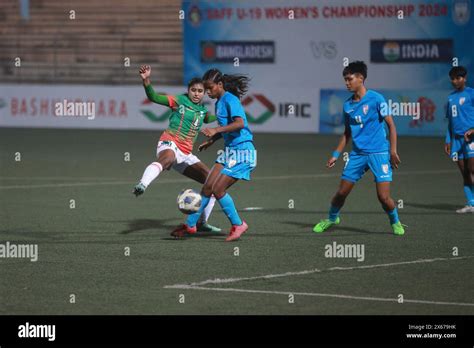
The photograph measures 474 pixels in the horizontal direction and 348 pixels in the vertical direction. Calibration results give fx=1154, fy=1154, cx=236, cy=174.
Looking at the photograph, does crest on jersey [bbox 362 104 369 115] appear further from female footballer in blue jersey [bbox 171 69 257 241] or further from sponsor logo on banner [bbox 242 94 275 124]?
sponsor logo on banner [bbox 242 94 275 124]

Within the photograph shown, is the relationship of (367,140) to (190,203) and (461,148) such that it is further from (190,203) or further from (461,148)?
(461,148)

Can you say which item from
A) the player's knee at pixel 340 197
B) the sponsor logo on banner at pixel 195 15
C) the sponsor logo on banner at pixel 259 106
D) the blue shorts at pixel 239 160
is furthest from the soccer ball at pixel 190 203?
the sponsor logo on banner at pixel 195 15

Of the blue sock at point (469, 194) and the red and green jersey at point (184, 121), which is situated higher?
the red and green jersey at point (184, 121)

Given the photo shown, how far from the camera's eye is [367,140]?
46.6ft

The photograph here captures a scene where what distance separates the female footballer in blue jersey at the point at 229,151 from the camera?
44.5 feet

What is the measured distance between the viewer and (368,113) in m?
14.1

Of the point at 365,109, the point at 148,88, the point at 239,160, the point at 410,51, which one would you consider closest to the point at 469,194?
the point at 365,109

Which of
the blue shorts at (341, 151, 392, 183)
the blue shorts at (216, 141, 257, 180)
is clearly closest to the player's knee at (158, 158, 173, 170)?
the blue shorts at (216, 141, 257, 180)

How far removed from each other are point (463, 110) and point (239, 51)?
22.1 metres

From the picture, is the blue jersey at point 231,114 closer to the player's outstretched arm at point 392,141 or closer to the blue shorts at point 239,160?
the blue shorts at point 239,160

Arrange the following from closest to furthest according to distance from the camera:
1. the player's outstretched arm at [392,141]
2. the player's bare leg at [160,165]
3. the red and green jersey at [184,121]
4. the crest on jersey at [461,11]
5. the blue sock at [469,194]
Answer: the player's outstretched arm at [392,141], the player's bare leg at [160,165], the red and green jersey at [184,121], the blue sock at [469,194], the crest on jersey at [461,11]

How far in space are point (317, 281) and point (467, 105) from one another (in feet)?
22.9

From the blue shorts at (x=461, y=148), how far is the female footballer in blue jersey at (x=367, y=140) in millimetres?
3058

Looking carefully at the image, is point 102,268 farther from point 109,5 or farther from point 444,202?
point 109,5
